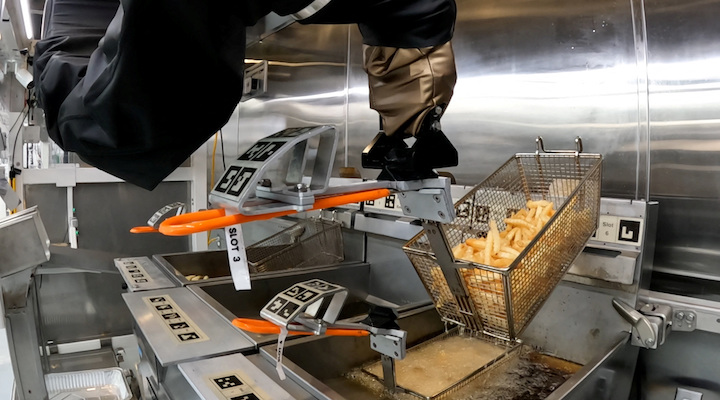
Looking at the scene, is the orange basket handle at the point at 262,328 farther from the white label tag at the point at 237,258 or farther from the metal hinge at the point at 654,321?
the metal hinge at the point at 654,321

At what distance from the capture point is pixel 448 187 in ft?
3.03

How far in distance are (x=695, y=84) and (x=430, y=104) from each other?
1051 millimetres

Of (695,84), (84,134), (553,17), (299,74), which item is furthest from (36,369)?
(695,84)

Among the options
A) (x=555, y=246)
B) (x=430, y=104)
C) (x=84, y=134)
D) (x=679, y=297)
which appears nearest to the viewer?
(x=84, y=134)

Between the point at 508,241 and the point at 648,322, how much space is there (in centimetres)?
46

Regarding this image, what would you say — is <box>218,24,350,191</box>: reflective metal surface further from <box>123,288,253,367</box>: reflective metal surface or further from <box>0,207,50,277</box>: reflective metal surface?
<box>0,207,50,277</box>: reflective metal surface

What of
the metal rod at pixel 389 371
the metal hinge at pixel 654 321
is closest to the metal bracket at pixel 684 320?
the metal hinge at pixel 654 321

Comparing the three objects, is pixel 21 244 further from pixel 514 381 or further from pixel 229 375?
pixel 514 381

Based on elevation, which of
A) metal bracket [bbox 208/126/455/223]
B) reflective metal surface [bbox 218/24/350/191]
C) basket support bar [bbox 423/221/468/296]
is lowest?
basket support bar [bbox 423/221/468/296]

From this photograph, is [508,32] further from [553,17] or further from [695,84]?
[695,84]

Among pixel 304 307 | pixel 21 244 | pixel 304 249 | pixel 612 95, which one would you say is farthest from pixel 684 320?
pixel 21 244

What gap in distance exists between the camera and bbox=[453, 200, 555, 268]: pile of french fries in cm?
117

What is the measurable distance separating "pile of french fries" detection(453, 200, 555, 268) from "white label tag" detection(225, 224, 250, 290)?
2.01 ft

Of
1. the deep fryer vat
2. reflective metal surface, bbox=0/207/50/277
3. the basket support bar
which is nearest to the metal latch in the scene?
the deep fryer vat
